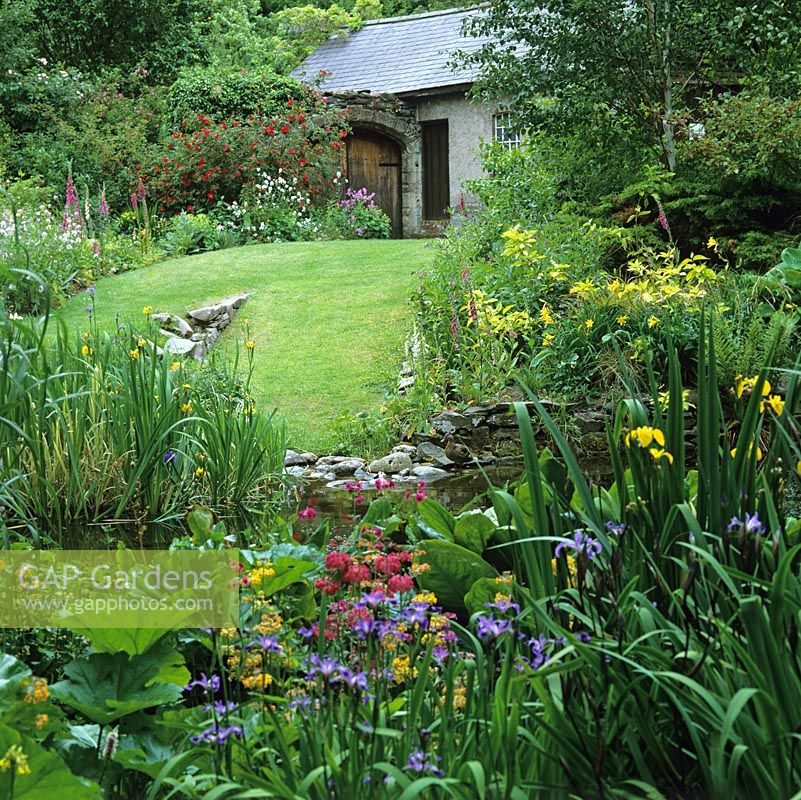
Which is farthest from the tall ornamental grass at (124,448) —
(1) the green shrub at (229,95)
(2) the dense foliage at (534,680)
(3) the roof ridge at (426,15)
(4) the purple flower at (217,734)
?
(3) the roof ridge at (426,15)

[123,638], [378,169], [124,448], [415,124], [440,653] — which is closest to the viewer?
[440,653]

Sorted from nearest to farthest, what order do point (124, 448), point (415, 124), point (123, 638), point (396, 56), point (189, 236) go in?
point (123, 638) < point (124, 448) < point (189, 236) < point (415, 124) < point (396, 56)

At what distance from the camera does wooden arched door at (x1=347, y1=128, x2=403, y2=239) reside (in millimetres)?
19031

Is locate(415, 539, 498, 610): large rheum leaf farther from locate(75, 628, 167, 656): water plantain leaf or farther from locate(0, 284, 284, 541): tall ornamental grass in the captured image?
locate(0, 284, 284, 541): tall ornamental grass

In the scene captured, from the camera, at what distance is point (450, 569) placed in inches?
103

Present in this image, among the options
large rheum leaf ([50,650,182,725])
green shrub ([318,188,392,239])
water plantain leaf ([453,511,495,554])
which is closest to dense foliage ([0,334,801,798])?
large rheum leaf ([50,650,182,725])

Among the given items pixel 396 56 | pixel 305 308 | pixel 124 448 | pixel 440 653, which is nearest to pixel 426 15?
pixel 396 56

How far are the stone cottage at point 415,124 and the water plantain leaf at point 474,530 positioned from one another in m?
16.0

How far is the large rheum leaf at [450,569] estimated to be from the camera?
8.55 ft

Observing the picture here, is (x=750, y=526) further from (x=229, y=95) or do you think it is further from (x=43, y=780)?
(x=229, y=95)

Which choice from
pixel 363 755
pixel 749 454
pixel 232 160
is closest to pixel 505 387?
pixel 749 454

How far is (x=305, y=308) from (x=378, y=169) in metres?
10.3

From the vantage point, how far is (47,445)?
4.34 meters

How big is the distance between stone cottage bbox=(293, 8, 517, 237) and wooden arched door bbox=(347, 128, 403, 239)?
0.06 feet
